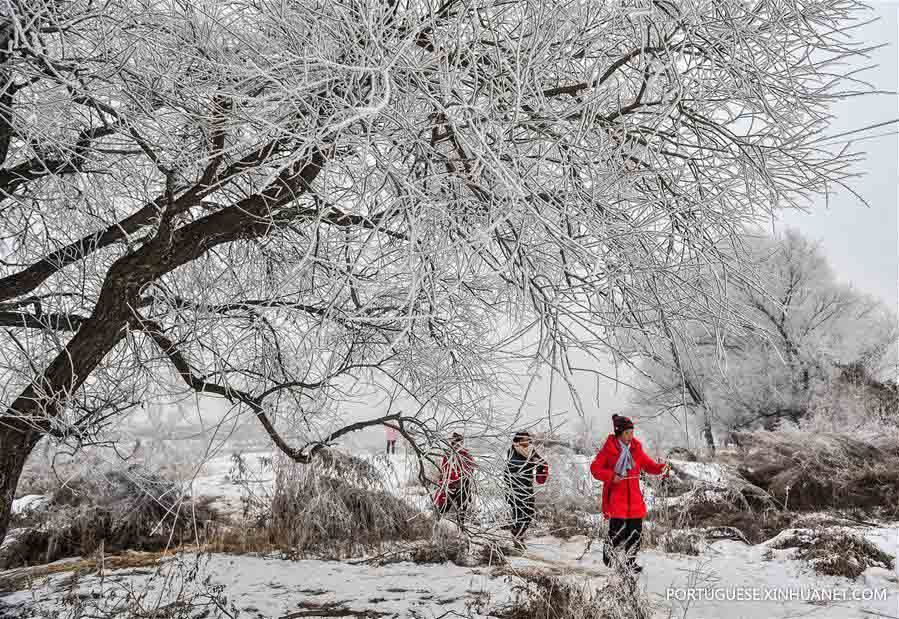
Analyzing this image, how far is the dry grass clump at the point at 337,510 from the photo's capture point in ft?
20.2

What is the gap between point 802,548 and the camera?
18.3 ft

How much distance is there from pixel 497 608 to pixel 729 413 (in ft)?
52.1

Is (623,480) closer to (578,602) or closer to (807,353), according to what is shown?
(578,602)

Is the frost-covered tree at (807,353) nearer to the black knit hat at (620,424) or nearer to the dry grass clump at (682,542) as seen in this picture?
the dry grass clump at (682,542)

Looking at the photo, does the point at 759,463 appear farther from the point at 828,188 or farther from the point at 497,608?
the point at 828,188

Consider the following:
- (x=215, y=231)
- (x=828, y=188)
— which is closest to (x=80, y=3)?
(x=215, y=231)

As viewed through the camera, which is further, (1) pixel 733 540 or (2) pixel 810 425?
(2) pixel 810 425

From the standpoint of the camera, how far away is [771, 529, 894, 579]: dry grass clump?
4875 mm

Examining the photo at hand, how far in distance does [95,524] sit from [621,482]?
5.86m

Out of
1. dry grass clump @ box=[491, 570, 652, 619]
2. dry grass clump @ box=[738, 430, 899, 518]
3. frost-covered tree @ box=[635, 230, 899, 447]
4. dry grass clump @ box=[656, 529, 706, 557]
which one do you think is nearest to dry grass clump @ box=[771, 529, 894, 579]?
dry grass clump @ box=[656, 529, 706, 557]

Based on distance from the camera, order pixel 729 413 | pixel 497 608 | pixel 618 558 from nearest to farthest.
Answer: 1. pixel 618 558
2. pixel 497 608
3. pixel 729 413

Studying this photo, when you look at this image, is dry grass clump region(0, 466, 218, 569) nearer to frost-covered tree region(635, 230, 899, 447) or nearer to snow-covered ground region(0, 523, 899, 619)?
snow-covered ground region(0, 523, 899, 619)

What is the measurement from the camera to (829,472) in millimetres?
8398

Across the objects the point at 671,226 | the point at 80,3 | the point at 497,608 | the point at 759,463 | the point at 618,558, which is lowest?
the point at 497,608
